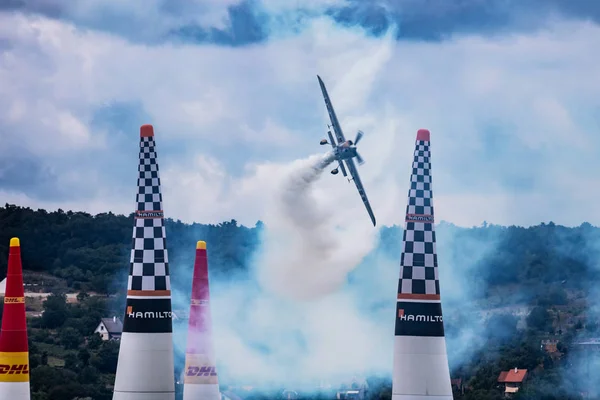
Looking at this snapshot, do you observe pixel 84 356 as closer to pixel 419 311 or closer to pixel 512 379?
pixel 512 379

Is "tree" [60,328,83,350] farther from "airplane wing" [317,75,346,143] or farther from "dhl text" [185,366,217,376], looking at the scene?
"dhl text" [185,366,217,376]

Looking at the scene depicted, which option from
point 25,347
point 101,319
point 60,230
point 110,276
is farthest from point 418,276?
point 60,230

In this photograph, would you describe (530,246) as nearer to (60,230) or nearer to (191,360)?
(60,230)

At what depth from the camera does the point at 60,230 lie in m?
89.1

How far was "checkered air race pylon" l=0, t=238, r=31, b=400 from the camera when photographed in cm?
2634

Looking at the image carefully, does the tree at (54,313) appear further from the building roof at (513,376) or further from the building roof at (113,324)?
the building roof at (513,376)

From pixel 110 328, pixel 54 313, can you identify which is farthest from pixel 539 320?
pixel 54 313

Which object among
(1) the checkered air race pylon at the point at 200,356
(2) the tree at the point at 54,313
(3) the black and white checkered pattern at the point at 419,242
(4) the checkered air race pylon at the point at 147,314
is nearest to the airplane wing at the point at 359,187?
(2) the tree at the point at 54,313

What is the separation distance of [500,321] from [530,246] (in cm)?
371

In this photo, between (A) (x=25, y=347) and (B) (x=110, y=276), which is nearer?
(A) (x=25, y=347)

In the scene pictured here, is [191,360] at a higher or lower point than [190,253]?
lower

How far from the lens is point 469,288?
62.5m

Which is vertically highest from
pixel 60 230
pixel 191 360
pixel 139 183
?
pixel 60 230

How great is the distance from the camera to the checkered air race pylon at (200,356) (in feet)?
85.0
